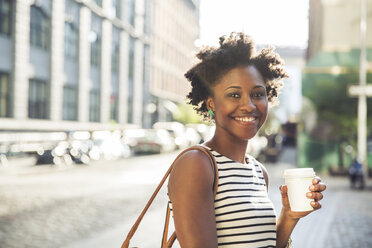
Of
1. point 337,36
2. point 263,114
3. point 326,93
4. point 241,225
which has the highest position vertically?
point 337,36

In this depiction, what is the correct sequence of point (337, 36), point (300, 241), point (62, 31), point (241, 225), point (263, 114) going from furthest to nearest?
point (62, 31), point (337, 36), point (300, 241), point (263, 114), point (241, 225)

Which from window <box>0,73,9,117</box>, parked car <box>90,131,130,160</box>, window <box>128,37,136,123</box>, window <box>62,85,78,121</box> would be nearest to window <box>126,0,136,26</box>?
window <box>128,37,136,123</box>

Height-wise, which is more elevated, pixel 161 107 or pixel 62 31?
pixel 62 31

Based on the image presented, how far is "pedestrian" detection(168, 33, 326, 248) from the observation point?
207 centimetres

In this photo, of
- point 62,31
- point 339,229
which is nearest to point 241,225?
point 339,229

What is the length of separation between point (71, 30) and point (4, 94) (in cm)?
1140

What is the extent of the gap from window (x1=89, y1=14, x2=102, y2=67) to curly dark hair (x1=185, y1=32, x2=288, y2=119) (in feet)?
148

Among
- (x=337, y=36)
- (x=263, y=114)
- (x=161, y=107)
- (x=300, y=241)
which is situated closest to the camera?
(x=263, y=114)

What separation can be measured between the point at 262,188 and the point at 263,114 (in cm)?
32

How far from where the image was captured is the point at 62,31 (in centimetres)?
3966

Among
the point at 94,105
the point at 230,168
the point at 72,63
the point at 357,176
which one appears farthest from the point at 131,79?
the point at 230,168

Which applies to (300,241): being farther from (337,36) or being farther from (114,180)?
(337,36)

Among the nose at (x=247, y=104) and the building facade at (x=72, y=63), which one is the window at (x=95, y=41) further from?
the nose at (x=247, y=104)

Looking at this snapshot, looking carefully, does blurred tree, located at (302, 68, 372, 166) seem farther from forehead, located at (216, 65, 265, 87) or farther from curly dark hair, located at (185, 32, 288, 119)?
forehead, located at (216, 65, 265, 87)
